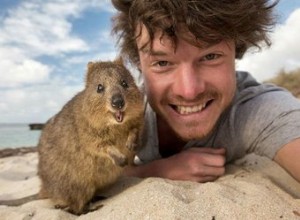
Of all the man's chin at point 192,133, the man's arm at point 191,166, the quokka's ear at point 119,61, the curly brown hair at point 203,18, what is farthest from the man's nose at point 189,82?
the quokka's ear at point 119,61

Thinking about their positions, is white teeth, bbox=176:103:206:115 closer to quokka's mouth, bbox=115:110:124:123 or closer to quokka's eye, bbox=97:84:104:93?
quokka's mouth, bbox=115:110:124:123

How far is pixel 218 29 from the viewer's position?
4.05 meters

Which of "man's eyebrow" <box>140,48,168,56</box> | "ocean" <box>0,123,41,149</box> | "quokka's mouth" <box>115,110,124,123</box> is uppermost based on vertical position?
"man's eyebrow" <box>140,48,168,56</box>

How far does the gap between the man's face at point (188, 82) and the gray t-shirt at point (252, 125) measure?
31 cm

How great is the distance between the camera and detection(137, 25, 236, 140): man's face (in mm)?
3924

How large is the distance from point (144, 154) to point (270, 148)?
143cm

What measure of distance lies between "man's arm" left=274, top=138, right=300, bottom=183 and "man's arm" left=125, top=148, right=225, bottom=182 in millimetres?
567

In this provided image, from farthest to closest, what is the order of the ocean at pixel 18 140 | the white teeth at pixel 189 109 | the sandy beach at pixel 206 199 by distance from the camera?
the ocean at pixel 18 140 → the white teeth at pixel 189 109 → the sandy beach at pixel 206 199

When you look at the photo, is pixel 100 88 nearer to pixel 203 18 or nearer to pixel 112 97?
pixel 112 97

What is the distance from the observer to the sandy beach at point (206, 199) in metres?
3.07

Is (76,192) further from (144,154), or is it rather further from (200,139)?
(200,139)

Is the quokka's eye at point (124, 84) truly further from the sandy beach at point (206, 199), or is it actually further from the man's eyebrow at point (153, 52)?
the sandy beach at point (206, 199)

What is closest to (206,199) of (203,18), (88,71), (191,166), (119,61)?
(191,166)

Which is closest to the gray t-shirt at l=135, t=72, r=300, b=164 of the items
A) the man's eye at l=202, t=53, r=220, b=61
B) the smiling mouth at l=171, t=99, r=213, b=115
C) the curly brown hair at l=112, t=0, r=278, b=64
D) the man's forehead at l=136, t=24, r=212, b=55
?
the smiling mouth at l=171, t=99, r=213, b=115
